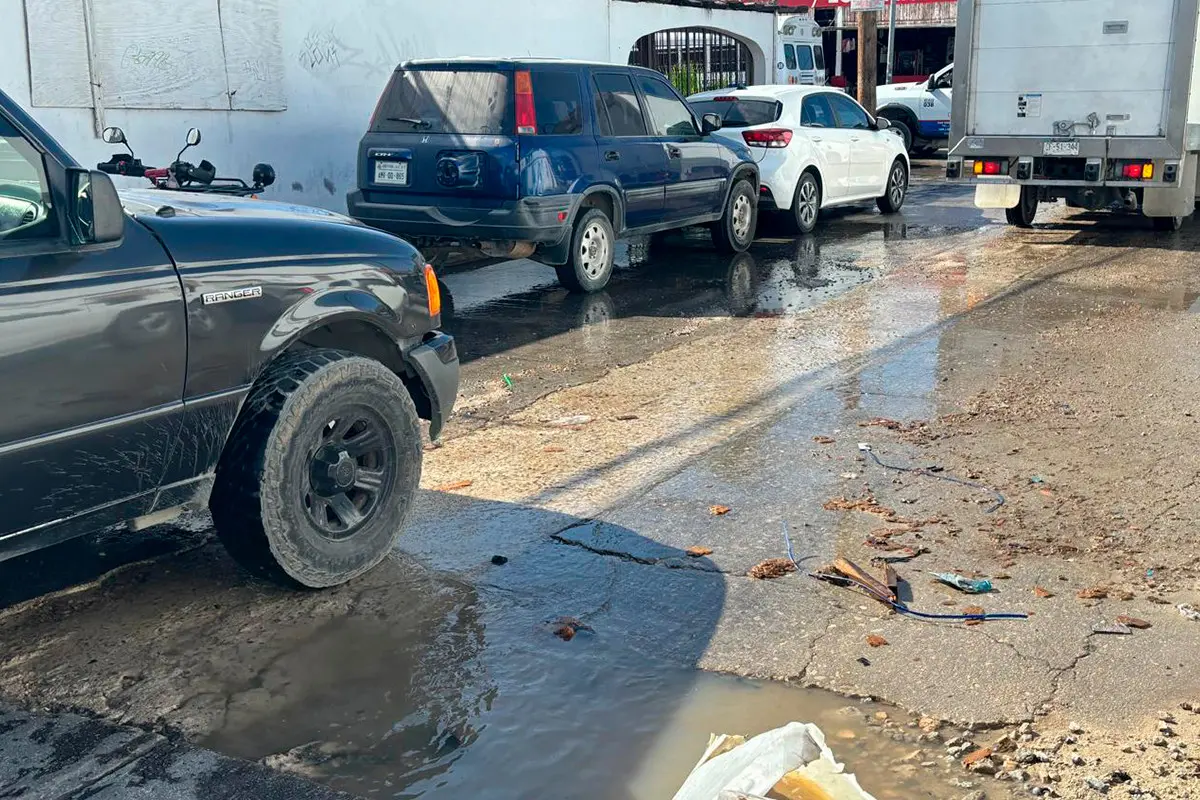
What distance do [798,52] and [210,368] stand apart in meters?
23.2

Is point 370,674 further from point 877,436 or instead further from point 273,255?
point 877,436

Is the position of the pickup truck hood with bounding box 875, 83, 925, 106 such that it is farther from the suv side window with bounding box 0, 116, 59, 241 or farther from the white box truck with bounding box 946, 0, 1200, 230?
the suv side window with bounding box 0, 116, 59, 241

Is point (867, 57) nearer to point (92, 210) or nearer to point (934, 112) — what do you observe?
point (934, 112)

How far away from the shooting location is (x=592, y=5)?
18.1m

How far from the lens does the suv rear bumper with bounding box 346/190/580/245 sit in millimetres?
10031

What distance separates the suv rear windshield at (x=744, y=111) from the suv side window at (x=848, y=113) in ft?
3.93

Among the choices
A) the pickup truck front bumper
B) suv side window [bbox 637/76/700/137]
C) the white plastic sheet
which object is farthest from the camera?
suv side window [bbox 637/76/700/137]

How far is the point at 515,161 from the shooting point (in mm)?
9977

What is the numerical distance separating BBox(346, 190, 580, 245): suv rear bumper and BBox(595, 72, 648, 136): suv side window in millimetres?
964

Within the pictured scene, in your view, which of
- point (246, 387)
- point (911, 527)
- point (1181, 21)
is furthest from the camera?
point (1181, 21)

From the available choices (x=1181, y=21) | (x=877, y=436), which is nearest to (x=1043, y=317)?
(x=877, y=436)

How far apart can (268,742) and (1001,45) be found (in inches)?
489

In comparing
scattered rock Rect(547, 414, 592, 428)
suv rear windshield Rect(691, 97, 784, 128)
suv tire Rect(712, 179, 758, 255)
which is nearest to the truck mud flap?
suv rear windshield Rect(691, 97, 784, 128)

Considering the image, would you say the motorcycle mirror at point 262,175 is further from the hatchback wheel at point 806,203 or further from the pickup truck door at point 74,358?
the hatchback wheel at point 806,203
